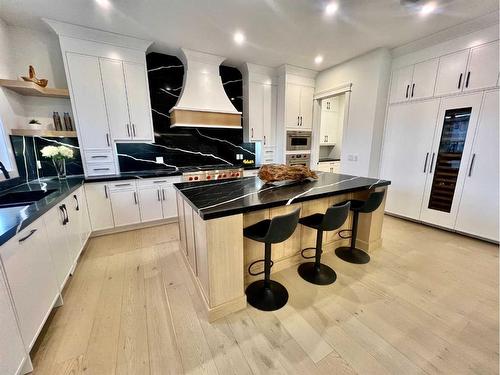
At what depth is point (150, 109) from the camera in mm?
3277

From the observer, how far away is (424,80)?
3.07m

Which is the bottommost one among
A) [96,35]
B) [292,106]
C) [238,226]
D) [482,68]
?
[238,226]

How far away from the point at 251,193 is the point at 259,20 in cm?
223

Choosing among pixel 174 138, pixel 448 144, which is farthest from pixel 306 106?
pixel 174 138

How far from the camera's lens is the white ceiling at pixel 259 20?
224cm

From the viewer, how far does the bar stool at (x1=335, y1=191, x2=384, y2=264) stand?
213 centimetres

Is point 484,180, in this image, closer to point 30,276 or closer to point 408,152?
point 408,152

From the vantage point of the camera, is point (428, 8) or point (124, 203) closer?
point (428, 8)

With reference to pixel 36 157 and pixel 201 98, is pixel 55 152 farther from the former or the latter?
pixel 201 98

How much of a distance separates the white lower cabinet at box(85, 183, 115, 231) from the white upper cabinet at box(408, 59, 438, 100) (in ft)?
15.9

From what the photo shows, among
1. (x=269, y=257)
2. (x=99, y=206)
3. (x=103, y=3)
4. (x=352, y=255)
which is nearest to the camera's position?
(x=269, y=257)

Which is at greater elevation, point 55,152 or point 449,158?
point 55,152

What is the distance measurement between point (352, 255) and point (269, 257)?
1.27 m

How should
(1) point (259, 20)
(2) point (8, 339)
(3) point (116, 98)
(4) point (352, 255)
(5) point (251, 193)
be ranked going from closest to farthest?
(2) point (8, 339)
(5) point (251, 193)
(4) point (352, 255)
(1) point (259, 20)
(3) point (116, 98)
